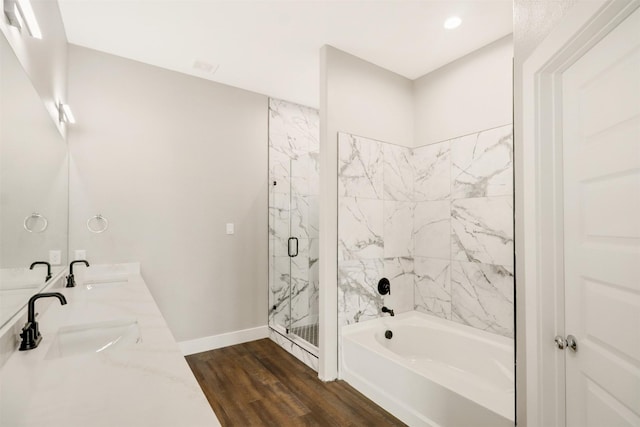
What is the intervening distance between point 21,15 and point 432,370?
3150 millimetres

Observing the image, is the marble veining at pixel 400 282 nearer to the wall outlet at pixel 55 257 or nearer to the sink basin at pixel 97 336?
the sink basin at pixel 97 336

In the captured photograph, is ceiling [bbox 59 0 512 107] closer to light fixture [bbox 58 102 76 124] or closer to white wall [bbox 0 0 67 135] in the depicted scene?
white wall [bbox 0 0 67 135]

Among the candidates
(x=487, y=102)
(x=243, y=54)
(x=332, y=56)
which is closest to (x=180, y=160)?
(x=243, y=54)

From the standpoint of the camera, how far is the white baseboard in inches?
120

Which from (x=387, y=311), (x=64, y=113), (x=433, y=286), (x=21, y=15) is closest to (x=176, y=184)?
(x=64, y=113)

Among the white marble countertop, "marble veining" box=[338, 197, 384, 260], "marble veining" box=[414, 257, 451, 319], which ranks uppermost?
"marble veining" box=[338, 197, 384, 260]

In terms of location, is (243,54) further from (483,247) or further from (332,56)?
(483,247)

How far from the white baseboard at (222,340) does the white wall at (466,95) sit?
2.58 meters

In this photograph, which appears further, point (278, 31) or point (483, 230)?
point (483, 230)

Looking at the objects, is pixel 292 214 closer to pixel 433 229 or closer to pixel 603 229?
pixel 433 229

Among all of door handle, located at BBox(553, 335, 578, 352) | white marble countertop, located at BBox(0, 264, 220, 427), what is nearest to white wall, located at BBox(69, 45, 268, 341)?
white marble countertop, located at BBox(0, 264, 220, 427)

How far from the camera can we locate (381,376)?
2.19 metres

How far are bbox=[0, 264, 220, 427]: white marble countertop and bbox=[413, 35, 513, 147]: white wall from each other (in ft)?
8.66

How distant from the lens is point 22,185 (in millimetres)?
1307
